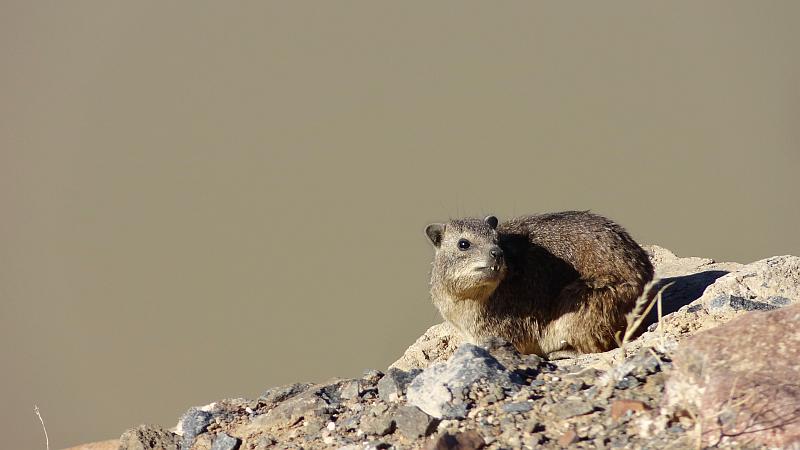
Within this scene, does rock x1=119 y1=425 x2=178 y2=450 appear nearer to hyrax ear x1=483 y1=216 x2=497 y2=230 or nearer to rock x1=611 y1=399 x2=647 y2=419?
rock x1=611 y1=399 x2=647 y2=419

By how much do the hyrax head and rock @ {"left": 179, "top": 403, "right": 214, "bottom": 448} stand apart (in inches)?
114

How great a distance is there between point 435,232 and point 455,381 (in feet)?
12.2

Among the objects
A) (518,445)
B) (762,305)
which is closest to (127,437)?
(518,445)

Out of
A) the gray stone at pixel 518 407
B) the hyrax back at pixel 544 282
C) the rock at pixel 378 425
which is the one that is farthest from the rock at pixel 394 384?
the hyrax back at pixel 544 282

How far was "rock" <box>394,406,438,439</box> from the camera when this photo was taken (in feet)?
19.5

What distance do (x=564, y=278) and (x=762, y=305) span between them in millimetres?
2140

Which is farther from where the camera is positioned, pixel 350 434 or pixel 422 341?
pixel 422 341

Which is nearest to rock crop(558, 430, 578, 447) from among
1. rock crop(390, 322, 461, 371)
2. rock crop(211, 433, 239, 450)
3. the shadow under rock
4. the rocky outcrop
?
the rocky outcrop

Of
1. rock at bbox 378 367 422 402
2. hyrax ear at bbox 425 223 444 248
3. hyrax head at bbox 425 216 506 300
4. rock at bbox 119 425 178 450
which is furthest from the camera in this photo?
hyrax ear at bbox 425 223 444 248

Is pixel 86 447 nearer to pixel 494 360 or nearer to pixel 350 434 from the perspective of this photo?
pixel 350 434

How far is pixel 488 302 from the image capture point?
9.41 metres

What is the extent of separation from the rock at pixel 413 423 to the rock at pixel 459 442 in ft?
0.93

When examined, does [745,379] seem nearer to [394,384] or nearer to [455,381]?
[455,381]

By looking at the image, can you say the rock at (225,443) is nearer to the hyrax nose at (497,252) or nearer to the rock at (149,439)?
the rock at (149,439)
